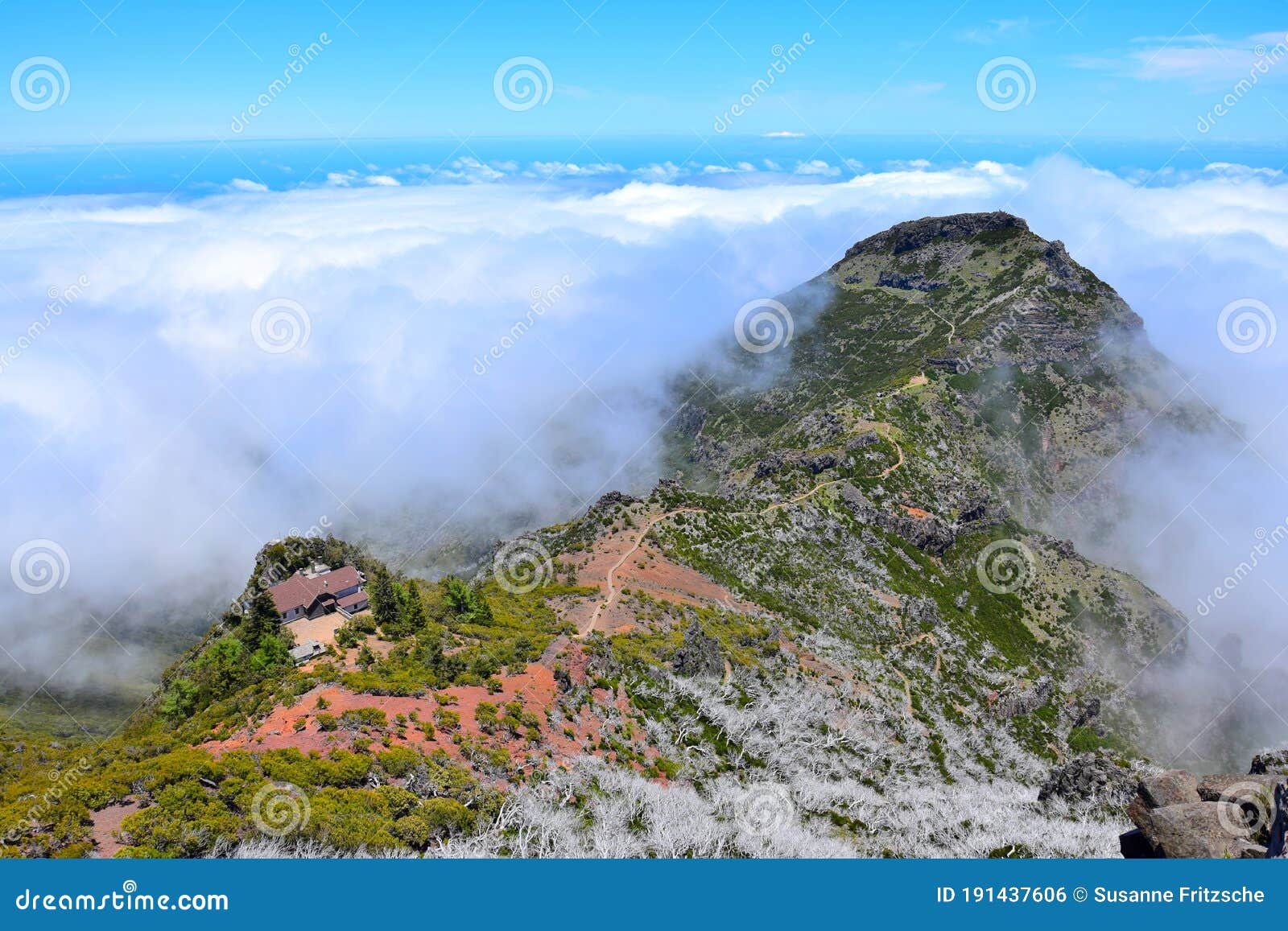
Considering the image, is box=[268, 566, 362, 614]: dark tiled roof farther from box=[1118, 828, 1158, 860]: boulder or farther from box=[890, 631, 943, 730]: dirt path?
box=[890, 631, 943, 730]: dirt path

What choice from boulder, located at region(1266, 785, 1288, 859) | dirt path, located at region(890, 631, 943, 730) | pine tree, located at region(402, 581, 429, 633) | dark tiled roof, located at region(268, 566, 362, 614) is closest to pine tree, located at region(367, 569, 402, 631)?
pine tree, located at region(402, 581, 429, 633)

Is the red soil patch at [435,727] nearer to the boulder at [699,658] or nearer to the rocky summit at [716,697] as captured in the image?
the rocky summit at [716,697]

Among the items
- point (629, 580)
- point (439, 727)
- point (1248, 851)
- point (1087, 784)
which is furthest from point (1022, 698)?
point (439, 727)

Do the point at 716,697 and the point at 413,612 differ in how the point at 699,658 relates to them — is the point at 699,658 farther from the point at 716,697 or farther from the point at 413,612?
the point at 413,612

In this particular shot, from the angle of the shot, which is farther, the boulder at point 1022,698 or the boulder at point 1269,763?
the boulder at point 1022,698

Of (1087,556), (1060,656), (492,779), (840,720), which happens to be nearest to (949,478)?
(1060,656)

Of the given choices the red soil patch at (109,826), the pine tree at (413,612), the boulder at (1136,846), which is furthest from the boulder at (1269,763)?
the red soil patch at (109,826)

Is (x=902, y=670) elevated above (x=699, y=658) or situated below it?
below
